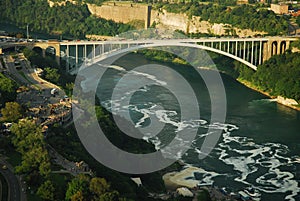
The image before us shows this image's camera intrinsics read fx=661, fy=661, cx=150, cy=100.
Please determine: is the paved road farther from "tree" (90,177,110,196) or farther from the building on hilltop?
the building on hilltop

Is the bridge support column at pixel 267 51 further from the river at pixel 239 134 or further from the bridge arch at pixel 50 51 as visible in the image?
the bridge arch at pixel 50 51

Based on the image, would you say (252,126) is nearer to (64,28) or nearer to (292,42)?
(292,42)

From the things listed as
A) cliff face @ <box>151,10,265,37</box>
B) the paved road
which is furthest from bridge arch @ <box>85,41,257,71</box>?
cliff face @ <box>151,10,265,37</box>

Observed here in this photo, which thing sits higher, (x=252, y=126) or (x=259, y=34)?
(x=259, y=34)

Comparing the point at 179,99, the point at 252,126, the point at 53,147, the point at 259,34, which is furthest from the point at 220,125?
the point at 259,34

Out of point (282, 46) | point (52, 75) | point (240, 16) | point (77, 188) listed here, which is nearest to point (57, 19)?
point (240, 16)

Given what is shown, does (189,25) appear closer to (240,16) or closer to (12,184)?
(240,16)

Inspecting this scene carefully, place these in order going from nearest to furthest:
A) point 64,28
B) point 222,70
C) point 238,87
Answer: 1. point 238,87
2. point 222,70
3. point 64,28
